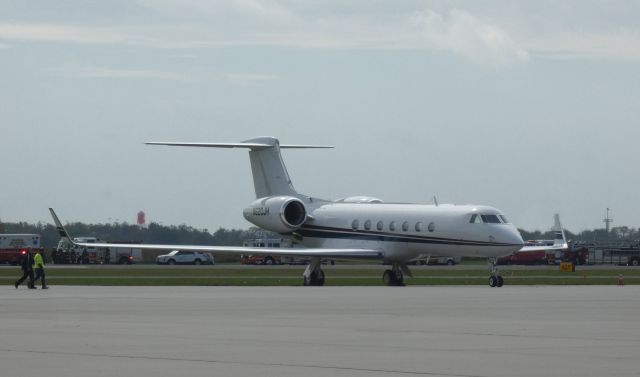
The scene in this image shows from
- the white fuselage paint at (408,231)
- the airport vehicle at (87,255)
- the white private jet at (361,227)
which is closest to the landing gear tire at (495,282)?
the white private jet at (361,227)

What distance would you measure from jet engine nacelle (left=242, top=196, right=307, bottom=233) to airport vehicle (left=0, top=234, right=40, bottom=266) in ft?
170

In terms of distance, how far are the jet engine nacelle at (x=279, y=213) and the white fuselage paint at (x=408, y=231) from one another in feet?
2.13

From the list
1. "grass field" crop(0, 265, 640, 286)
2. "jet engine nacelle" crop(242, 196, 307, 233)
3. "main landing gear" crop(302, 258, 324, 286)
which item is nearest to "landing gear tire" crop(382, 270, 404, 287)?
"grass field" crop(0, 265, 640, 286)

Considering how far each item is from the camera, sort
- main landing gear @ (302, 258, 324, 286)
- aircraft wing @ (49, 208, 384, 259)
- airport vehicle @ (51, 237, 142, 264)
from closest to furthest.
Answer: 1. aircraft wing @ (49, 208, 384, 259)
2. main landing gear @ (302, 258, 324, 286)
3. airport vehicle @ (51, 237, 142, 264)

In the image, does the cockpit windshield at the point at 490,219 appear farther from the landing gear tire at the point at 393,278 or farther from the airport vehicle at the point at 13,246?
the airport vehicle at the point at 13,246

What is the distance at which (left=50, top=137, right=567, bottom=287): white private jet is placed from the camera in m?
47.6

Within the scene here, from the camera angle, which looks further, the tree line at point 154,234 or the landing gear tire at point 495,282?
the tree line at point 154,234

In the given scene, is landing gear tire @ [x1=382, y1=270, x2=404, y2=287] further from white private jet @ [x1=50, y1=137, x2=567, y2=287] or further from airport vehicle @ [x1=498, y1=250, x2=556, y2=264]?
airport vehicle @ [x1=498, y1=250, x2=556, y2=264]

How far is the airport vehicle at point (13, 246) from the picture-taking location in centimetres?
10188

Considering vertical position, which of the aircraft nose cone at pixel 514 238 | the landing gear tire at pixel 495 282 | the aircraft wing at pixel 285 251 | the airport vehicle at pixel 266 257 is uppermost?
the airport vehicle at pixel 266 257
